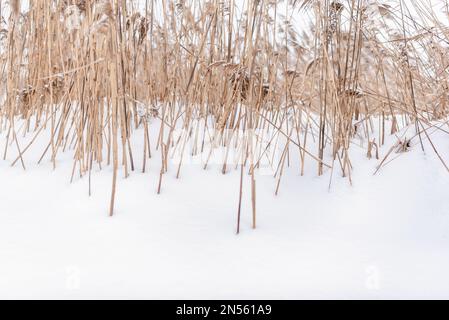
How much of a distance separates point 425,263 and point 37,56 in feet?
4.42

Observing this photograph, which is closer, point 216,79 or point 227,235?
point 227,235

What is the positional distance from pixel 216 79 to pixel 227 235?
0.61 m

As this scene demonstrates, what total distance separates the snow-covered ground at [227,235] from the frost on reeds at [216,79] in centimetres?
5

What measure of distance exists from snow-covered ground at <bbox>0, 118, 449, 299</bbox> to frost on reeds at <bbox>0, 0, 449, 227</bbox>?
0.05 metres

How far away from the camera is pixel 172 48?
145cm

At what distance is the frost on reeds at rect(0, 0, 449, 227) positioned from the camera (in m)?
1.13

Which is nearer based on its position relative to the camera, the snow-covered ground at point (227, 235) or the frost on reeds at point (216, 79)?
the snow-covered ground at point (227, 235)

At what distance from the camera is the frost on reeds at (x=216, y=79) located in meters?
1.13

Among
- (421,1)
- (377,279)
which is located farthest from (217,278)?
(421,1)

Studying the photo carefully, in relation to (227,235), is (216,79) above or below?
above

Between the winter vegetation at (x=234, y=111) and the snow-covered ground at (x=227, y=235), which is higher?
the winter vegetation at (x=234, y=111)

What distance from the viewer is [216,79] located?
1405 millimetres

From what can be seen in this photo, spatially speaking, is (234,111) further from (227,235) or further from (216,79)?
(227,235)

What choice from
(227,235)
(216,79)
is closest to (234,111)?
(216,79)
